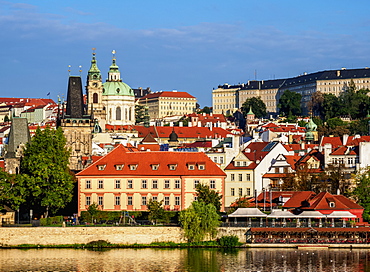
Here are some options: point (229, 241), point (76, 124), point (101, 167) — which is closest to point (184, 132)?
point (76, 124)

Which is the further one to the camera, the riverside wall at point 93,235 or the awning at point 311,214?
the awning at point 311,214

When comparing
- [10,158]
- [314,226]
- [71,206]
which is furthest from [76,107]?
[314,226]

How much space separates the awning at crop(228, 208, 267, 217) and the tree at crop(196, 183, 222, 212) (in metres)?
3.94

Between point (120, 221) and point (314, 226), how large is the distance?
626 inches

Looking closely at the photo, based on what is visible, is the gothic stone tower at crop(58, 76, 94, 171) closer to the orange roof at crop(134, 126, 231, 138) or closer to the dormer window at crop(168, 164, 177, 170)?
the dormer window at crop(168, 164, 177, 170)

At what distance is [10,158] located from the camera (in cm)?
9462

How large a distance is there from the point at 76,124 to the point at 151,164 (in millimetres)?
38286

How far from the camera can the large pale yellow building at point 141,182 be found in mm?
83188

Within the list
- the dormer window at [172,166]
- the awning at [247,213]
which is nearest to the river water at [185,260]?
the awning at [247,213]

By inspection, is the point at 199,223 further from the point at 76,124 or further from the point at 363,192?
the point at 76,124

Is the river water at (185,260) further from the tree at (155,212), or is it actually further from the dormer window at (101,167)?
the dormer window at (101,167)

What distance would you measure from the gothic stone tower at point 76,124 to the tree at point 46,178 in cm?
3128

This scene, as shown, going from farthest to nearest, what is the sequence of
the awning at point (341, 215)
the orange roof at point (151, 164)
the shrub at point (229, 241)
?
the orange roof at point (151, 164) < the awning at point (341, 215) < the shrub at point (229, 241)

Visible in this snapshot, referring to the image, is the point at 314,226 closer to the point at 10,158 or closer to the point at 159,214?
the point at 159,214
